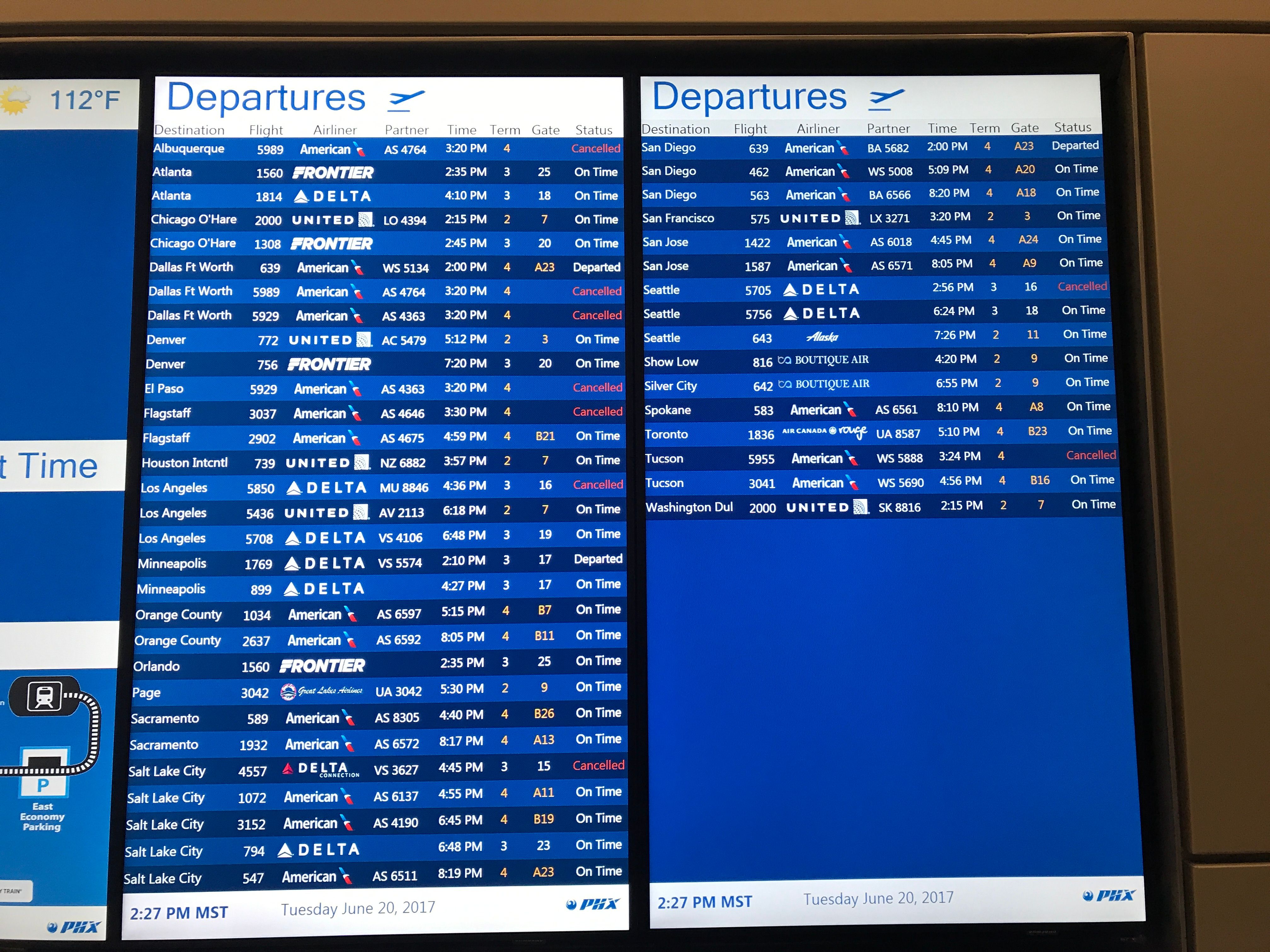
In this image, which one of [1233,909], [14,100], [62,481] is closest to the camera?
[1233,909]

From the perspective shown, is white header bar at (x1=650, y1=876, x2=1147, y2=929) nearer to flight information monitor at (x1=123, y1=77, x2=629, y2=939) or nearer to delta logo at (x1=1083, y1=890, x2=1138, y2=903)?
delta logo at (x1=1083, y1=890, x2=1138, y2=903)

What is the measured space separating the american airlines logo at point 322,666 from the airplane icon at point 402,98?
130 cm

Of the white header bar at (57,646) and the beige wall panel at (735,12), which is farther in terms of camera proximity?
the beige wall panel at (735,12)

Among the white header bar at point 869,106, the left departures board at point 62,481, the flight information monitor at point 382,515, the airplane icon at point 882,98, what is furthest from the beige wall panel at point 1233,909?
the left departures board at point 62,481

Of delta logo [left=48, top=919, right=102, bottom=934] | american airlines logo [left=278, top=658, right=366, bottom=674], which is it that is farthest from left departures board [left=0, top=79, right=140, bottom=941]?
american airlines logo [left=278, top=658, right=366, bottom=674]

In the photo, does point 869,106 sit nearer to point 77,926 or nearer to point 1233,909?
point 1233,909

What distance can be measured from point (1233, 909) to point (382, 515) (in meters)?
2.05

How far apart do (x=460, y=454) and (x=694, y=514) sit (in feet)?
1.84

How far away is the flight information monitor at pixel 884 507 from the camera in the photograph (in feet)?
6.27

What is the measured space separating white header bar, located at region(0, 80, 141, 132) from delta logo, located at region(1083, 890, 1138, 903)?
2820 mm

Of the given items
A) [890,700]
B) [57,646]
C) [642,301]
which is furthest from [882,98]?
[57,646]

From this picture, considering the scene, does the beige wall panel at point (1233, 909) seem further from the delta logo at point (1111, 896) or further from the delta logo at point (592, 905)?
the delta logo at point (592, 905)

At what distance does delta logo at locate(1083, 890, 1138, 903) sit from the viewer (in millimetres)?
1902

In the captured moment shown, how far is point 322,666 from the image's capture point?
196 centimetres
